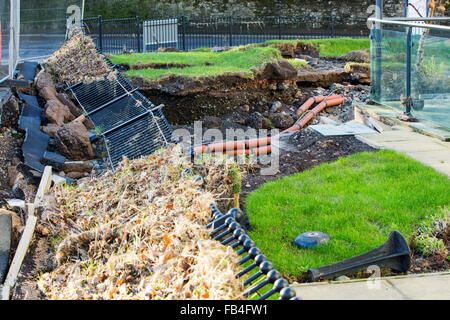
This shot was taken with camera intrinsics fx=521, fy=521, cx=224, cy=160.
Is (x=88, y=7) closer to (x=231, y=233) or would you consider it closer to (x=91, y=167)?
(x=91, y=167)

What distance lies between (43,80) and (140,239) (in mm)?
7858

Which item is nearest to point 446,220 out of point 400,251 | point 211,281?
point 400,251

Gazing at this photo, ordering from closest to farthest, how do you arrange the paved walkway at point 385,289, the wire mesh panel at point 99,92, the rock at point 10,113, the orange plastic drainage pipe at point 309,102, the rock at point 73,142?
the paved walkway at point 385,289 → the rock at point 10,113 → the rock at point 73,142 → the wire mesh panel at point 99,92 → the orange plastic drainage pipe at point 309,102

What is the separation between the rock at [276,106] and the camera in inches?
461

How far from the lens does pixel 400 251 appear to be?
4.55 m

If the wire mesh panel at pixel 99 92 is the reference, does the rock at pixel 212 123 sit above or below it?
below

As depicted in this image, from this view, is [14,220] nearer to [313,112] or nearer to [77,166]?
[77,166]

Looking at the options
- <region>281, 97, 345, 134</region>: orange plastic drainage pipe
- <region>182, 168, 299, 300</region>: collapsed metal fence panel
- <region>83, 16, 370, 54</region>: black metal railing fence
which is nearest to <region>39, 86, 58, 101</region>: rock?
<region>281, 97, 345, 134</region>: orange plastic drainage pipe

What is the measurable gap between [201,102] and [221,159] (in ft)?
19.5

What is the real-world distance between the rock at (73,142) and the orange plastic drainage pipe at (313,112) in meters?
3.76

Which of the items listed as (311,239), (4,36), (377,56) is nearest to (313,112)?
(377,56)

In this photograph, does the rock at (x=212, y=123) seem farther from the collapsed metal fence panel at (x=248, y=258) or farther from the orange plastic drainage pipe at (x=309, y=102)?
the collapsed metal fence panel at (x=248, y=258)

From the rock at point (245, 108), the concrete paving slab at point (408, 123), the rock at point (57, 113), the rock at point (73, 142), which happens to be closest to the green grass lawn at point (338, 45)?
the rock at point (245, 108)

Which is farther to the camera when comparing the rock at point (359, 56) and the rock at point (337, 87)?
the rock at point (359, 56)
